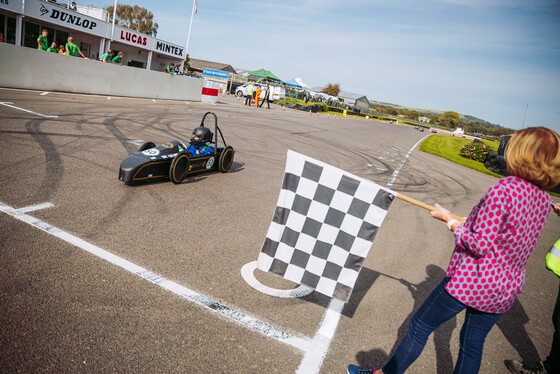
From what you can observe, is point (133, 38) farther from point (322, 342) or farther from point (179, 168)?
point (322, 342)

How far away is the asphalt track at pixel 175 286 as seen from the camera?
2293 millimetres

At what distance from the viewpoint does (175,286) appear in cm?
300

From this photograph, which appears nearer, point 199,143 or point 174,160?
point 174,160

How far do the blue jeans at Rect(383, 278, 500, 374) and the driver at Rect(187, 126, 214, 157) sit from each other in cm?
476

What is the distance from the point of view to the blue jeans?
1958mm

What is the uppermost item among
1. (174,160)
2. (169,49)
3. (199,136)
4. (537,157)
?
(169,49)

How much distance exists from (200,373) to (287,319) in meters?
0.93

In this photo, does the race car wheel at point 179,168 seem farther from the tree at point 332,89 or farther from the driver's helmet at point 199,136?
the tree at point 332,89

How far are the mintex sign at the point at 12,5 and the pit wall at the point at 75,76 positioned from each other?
1001 centimetres

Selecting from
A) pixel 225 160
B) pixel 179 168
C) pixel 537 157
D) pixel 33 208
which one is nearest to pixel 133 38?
Answer: pixel 225 160

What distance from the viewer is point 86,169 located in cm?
538

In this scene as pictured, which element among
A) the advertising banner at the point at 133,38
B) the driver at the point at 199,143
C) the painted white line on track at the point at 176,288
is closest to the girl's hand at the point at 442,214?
the painted white line on track at the point at 176,288

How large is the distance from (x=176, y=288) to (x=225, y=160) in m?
4.06

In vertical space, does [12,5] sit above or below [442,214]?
above
